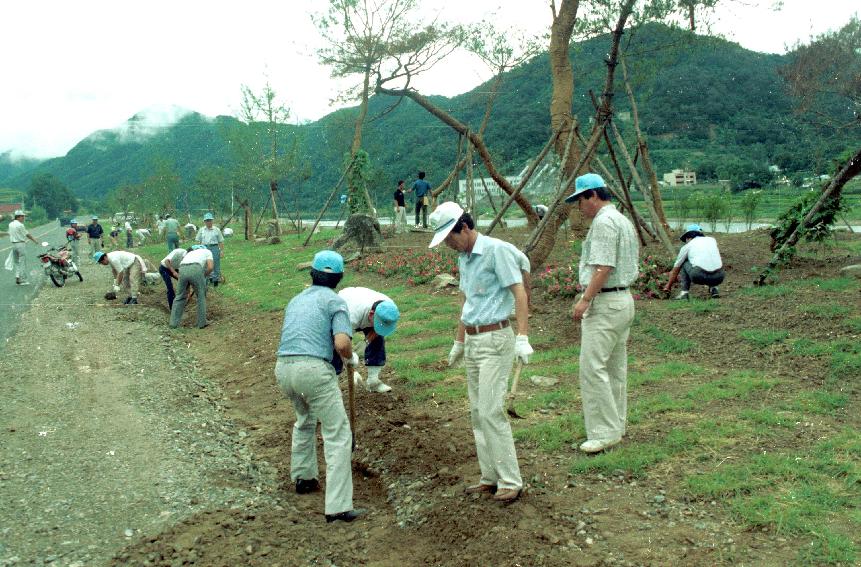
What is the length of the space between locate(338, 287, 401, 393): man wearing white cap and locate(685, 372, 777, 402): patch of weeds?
279cm

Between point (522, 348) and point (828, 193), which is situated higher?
point (828, 193)

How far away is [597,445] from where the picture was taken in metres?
5.24

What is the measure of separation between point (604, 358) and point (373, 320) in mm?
2432

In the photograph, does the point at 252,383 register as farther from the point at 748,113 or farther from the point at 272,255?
the point at 748,113

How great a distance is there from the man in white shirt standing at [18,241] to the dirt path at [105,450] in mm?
8226

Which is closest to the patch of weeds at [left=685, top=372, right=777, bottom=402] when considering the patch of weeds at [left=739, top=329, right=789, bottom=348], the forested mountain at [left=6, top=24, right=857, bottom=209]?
the patch of weeds at [left=739, top=329, right=789, bottom=348]

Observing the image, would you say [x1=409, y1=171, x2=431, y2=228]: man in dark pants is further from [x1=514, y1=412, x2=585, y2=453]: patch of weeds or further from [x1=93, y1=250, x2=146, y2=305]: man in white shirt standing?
[x1=514, y1=412, x2=585, y2=453]: patch of weeds

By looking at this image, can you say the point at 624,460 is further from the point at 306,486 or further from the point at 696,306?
the point at 696,306

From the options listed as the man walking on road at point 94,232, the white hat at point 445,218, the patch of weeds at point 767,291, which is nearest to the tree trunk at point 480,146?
the patch of weeds at point 767,291

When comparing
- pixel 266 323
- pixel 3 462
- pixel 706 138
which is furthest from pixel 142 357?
pixel 706 138

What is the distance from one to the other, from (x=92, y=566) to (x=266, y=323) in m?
7.82

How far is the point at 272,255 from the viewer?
895 inches

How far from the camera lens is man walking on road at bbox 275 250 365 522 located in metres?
4.88

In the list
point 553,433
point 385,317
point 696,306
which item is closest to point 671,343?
point 696,306
